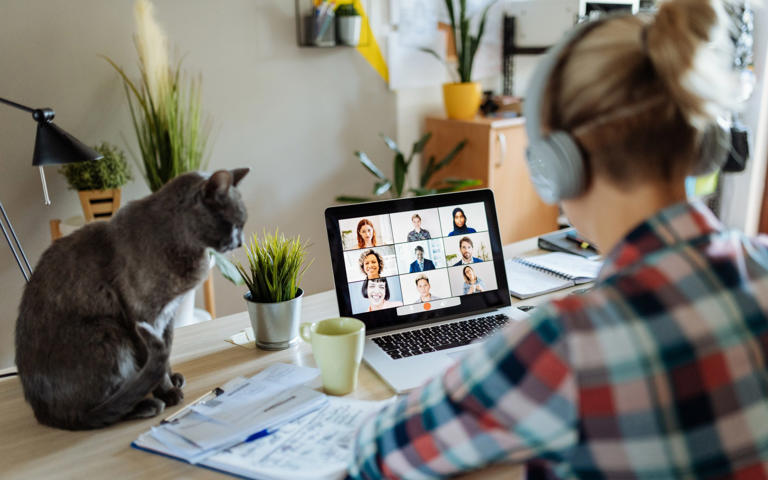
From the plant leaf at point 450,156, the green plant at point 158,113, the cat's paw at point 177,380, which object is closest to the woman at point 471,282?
the cat's paw at point 177,380

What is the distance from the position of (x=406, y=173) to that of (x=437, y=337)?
6.76ft

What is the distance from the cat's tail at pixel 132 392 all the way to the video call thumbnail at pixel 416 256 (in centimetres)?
41

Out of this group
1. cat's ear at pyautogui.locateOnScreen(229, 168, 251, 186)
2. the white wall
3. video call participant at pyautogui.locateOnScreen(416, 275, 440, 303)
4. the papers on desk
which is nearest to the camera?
the papers on desk

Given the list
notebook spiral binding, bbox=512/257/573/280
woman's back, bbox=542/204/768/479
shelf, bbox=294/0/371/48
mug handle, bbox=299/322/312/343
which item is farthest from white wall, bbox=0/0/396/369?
woman's back, bbox=542/204/768/479

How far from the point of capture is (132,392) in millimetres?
1034

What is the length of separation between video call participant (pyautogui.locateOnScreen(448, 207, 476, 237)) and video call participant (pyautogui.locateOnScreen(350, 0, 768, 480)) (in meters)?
0.72

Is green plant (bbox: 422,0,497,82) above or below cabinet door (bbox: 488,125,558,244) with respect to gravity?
above

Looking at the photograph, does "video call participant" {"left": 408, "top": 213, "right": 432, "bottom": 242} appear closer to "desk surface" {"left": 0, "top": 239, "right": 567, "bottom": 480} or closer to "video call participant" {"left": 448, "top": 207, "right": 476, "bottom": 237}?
"video call participant" {"left": 448, "top": 207, "right": 476, "bottom": 237}

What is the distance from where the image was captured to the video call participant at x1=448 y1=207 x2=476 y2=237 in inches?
56.0

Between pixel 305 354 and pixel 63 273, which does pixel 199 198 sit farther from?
pixel 305 354

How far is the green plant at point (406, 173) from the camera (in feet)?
9.98

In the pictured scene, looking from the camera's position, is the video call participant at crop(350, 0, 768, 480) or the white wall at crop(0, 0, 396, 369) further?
the white wall at crop(0, 0, 396, 369)

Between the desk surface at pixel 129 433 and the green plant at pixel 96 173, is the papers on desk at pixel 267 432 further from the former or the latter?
the green plant at pixel 96 173

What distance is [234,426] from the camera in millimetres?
1003
